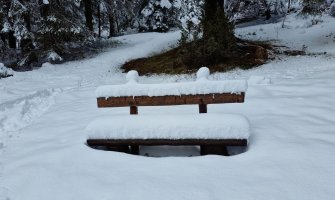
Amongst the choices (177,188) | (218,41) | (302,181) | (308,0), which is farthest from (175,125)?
(308,0)

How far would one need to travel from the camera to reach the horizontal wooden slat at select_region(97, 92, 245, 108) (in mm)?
5242

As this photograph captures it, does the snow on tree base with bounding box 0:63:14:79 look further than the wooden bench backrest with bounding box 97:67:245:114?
Yes

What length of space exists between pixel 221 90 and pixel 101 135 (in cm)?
190

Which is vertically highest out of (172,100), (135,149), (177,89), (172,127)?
(177,89)

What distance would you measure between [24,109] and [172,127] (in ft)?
17.7

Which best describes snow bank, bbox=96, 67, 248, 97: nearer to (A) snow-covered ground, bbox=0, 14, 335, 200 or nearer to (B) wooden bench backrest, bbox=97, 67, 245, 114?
(B) wooden bench backrest, bbox=97, 67, 245, 114

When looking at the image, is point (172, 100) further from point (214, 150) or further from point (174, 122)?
point (214, 150)

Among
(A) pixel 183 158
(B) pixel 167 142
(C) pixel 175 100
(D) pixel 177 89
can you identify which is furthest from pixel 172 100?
(A) pixel 183 158

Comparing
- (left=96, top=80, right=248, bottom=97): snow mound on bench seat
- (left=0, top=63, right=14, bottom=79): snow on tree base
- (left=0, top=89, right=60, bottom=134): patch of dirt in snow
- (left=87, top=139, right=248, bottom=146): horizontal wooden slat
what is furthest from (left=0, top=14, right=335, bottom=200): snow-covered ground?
(left=0, top=63, right=14, bottom=79): snow on tree base

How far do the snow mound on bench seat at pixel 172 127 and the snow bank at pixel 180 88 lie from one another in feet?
1.16

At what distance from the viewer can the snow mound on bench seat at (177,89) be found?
17.1 feet

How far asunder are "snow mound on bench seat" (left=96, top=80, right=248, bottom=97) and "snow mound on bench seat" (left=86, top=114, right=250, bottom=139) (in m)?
0.35

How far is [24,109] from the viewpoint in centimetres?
911

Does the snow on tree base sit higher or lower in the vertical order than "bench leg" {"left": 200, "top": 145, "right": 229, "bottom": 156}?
higher
